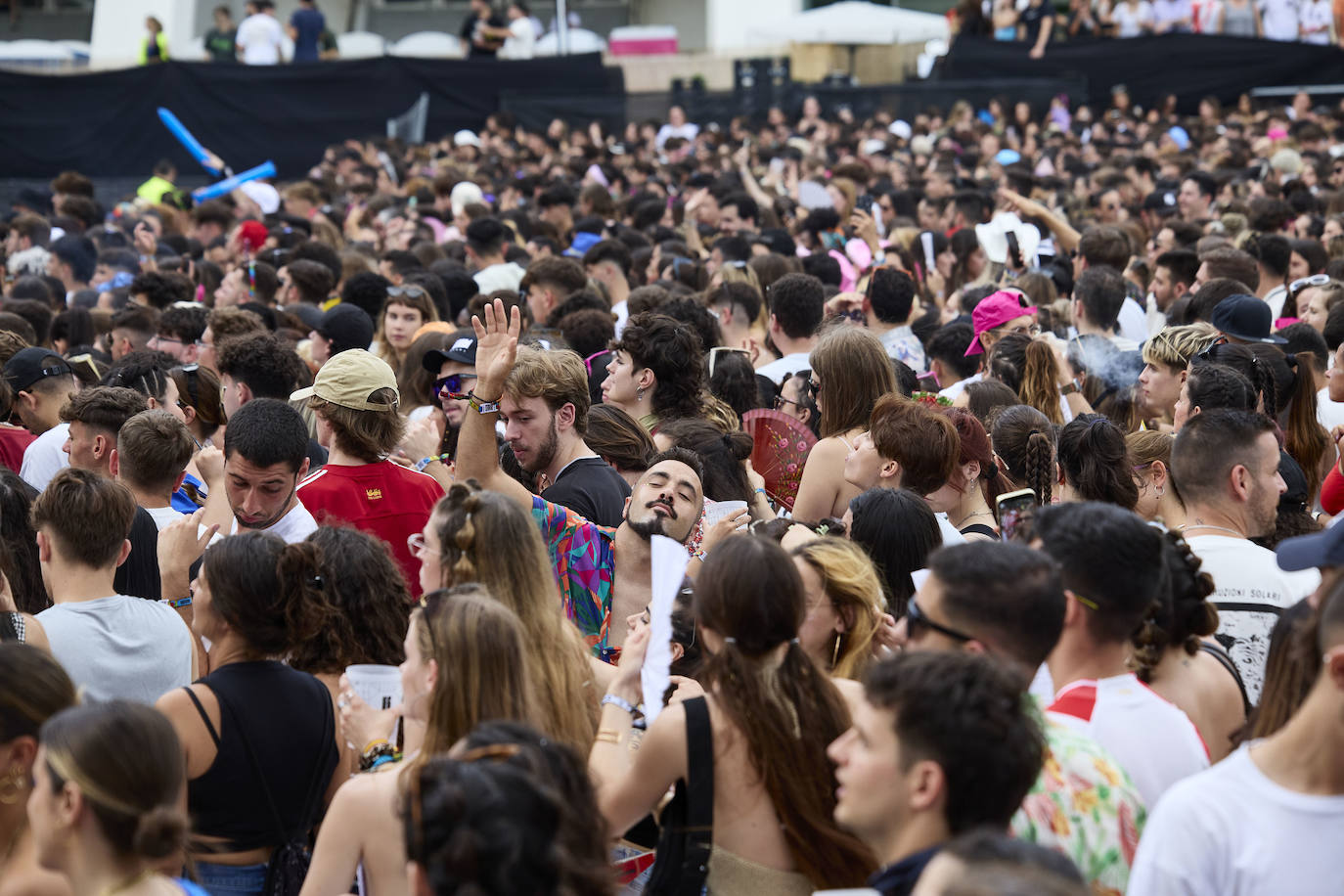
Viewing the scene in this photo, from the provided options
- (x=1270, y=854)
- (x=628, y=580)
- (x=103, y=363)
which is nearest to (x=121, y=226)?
(x=103, y=363)

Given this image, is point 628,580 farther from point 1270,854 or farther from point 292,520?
point 1270,854

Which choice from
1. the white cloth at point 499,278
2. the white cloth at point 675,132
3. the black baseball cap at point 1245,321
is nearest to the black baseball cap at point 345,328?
the white cloth at point 499,278

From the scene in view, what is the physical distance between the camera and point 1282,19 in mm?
23219

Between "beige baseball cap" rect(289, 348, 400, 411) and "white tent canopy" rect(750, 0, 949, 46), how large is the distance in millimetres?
21503

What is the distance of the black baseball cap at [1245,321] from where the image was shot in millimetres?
6258

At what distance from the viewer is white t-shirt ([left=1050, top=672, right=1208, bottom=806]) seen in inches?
118

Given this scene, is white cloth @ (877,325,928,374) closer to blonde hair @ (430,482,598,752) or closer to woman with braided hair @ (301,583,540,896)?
blonde hair @ (430,482,598,752)

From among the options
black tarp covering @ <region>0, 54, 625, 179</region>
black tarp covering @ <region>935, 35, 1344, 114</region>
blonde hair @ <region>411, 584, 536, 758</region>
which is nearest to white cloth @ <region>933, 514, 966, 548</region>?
blonde hair @ <region>411, 584, 536, 758</region>

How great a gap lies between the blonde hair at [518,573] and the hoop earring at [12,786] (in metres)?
1.03

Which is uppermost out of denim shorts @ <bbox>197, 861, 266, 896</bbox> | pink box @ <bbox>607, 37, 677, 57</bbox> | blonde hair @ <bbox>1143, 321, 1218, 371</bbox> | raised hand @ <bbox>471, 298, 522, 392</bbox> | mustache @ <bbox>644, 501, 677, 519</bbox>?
pink box @ <bbox>607, 37, 677, 57</bbox>

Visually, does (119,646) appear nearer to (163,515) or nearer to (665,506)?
(163,515)

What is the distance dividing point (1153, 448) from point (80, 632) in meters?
3.42

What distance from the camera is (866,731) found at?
243 cm

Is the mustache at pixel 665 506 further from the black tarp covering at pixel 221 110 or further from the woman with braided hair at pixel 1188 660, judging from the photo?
the black tarp covering at pixel 221 110
